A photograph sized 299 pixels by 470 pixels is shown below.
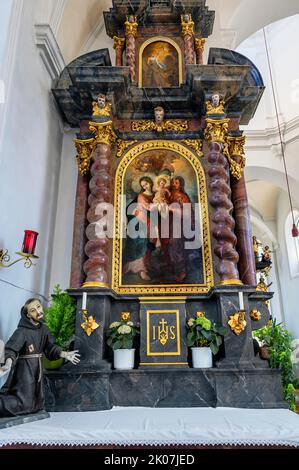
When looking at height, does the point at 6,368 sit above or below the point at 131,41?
below

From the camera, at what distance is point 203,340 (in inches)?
175

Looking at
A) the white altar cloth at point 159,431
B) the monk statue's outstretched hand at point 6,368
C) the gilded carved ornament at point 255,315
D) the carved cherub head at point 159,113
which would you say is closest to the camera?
the white altar cloth at point 159,431

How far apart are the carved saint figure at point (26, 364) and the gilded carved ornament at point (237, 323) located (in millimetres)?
2090

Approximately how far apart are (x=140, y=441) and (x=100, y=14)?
7.96 m

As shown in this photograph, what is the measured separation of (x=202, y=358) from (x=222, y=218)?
1.95m

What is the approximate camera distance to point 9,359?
3248 mm

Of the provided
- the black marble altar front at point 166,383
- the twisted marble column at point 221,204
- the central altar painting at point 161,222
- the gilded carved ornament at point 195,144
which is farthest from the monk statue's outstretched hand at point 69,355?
the gilded carved ornament at point 195,144

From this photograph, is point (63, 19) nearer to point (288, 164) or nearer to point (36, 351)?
point (36, 351)

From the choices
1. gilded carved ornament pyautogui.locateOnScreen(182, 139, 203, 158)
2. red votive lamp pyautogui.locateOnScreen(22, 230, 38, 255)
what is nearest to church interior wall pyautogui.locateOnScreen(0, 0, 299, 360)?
red votive lamp pyautogui.locateOnScreen(22, 230, 38, 255)

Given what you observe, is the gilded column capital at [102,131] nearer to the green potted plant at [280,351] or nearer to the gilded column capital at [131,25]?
the gilded column capital at [131,25]

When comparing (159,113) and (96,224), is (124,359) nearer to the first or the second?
(96,224)

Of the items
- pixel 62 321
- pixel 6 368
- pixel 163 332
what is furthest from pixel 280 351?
pixel 6 368

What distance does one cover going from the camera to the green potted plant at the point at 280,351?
4.43 m

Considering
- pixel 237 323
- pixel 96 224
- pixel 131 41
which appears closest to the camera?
pixel 237 323
